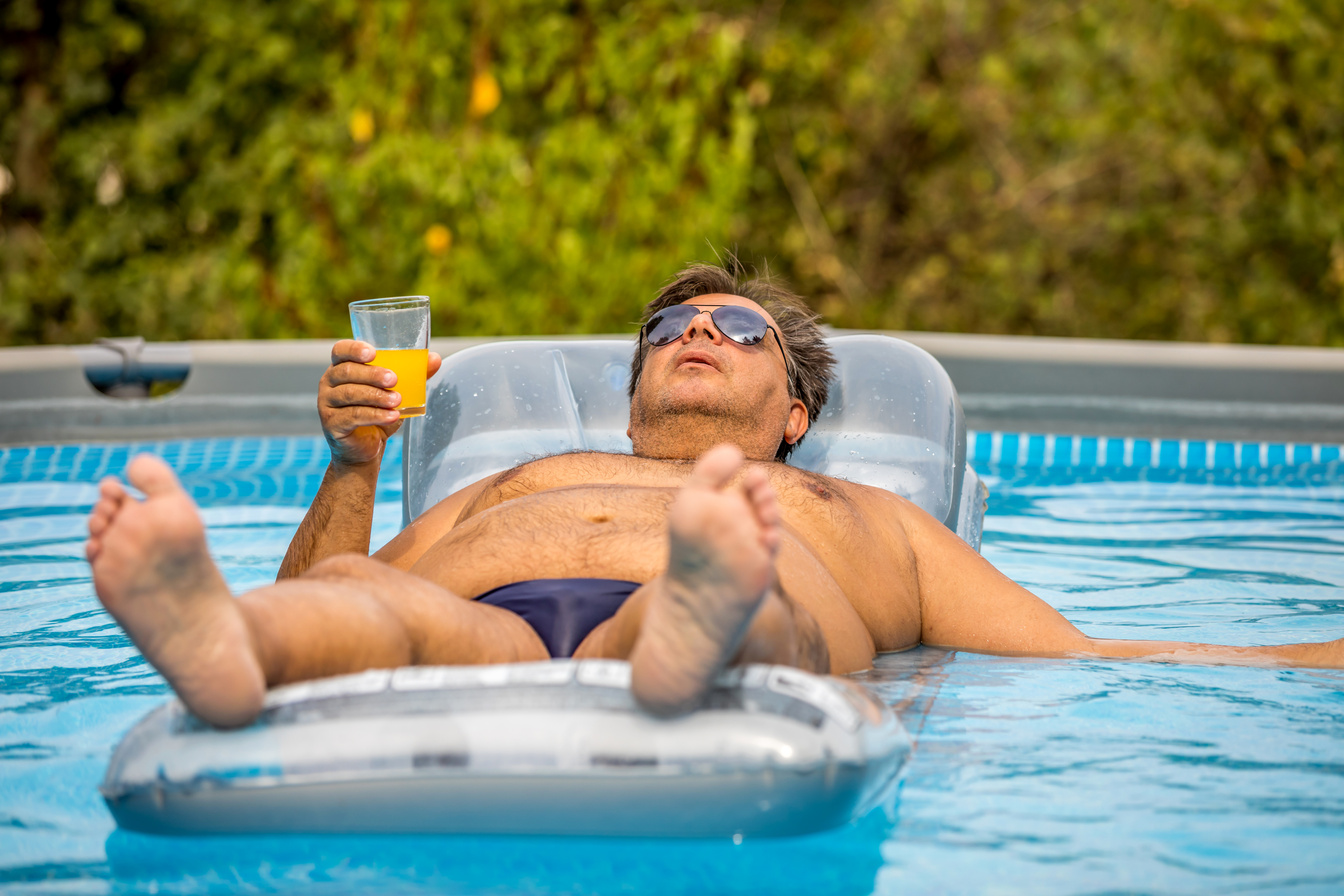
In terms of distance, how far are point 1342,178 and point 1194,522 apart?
3.47 metres

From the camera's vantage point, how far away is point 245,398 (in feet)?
18.5

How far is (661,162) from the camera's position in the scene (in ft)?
22.7

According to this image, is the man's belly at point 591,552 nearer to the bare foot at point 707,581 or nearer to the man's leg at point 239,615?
the man's leg at point 239,615

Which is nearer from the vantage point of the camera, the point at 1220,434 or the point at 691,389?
the point at 691,389

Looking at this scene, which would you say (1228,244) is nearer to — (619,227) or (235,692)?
(619,227)

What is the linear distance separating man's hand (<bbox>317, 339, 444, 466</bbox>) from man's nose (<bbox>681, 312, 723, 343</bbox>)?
672 millimetres

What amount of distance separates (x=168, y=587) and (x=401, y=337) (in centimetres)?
105

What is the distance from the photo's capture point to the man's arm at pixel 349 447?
2576 millimetres

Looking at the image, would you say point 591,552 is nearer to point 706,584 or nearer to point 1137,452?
point 706,584

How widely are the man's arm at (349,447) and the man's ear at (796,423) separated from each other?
975mm

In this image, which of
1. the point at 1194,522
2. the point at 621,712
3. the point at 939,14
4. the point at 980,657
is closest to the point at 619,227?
the point at 939,14

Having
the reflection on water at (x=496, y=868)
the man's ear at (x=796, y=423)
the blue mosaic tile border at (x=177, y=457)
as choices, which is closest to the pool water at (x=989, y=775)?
the reflection on water at (x=496, y=868)

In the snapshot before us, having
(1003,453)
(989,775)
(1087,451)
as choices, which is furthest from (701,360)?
(1087,451)

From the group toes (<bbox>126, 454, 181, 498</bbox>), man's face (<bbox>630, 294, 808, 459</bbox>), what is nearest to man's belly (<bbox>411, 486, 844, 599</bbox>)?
man's face (<bbox>630, 294, 808, 459</bbox>)
